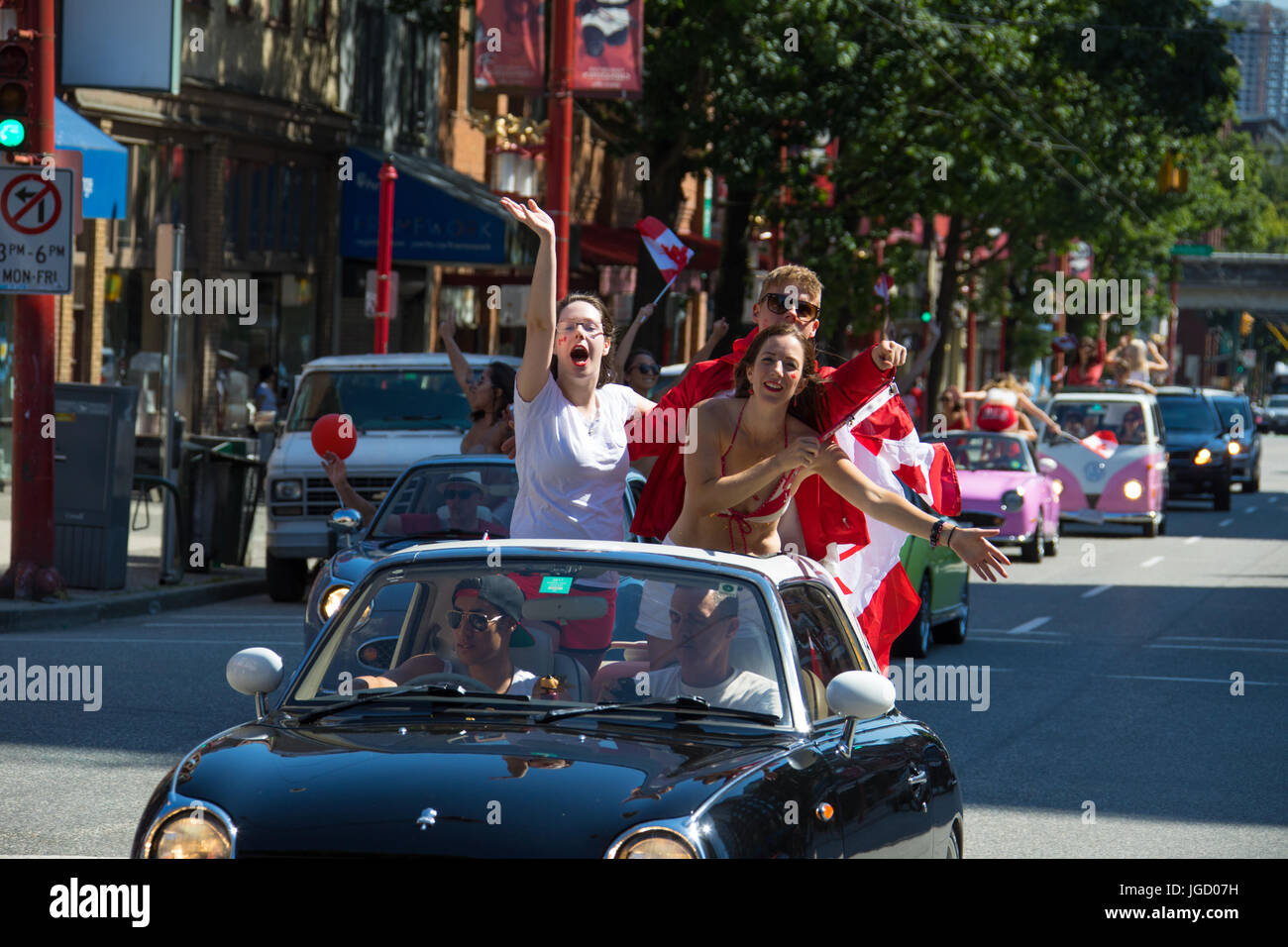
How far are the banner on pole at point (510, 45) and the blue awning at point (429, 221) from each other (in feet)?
31.6

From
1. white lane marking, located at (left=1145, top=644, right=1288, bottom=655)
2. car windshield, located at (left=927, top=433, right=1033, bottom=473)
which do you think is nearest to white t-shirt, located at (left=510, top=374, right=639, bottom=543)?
white lane marking, located at (left=1145, top=644, right=1288, bottom=655)

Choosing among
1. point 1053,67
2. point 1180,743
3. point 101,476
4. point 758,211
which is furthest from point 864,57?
point 1180,743

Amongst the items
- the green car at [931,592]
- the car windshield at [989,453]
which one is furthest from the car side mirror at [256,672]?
the car windshield at [989,453]

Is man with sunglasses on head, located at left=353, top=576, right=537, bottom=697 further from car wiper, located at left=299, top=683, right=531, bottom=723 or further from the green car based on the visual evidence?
the green car

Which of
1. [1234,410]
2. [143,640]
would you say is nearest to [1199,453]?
[1234,410]

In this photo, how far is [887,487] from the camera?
24.5 ft

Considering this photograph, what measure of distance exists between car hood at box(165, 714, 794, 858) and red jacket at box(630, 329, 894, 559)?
1.89 meters

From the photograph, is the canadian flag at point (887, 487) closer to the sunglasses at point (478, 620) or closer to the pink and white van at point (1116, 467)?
the sunglasses at point (478, 620)

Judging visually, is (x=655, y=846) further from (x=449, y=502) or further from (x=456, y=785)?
(x=449, y=502)

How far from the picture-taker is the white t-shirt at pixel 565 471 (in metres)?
6.95

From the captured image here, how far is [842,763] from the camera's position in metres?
5.45

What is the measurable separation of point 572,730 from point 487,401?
738 centimetres

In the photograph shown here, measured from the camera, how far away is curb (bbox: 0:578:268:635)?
1477 cm
